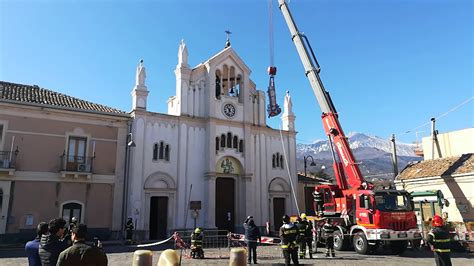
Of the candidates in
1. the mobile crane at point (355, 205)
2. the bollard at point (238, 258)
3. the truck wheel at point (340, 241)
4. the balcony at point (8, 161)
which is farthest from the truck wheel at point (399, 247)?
the balcony at point (8, 161)

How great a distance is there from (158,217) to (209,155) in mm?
5594

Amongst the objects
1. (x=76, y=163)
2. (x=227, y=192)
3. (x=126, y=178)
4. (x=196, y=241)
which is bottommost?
(x=196, y=241)

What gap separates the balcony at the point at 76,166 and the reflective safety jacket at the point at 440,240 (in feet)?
63.0

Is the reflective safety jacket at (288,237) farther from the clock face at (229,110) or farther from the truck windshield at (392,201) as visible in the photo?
the clock face at (229,110)

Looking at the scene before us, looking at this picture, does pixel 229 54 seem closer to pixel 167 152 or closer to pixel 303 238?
pixel 167 152

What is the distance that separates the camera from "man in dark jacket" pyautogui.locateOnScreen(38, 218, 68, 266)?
596 cm

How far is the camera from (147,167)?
24.5 m

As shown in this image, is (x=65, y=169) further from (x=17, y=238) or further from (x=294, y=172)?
(x=294, y=172)

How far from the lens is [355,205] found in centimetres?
1733

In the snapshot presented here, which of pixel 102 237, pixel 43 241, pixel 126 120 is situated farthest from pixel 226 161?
pixel 43 241

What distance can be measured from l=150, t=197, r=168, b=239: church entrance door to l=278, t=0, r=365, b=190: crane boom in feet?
39.4

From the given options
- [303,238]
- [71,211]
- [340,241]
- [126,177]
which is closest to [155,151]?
[126,177]

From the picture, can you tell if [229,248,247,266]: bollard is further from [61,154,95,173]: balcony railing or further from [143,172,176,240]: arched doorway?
[61,154,95,173]: balcony railing

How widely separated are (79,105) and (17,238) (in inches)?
350
